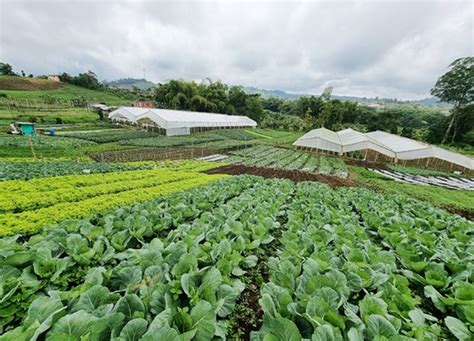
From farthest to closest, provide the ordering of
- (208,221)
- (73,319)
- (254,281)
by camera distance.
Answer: (208,221) → (254,281) → (73,319)

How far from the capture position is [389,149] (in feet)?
93.0

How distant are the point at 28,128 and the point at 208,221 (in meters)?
20.5

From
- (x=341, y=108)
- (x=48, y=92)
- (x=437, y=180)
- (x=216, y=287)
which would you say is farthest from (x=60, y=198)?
(x=48, y=92)

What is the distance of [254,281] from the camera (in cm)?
379

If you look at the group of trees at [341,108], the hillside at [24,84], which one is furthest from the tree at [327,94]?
the hillside at [24,84]

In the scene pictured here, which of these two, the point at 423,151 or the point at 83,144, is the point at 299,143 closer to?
the point at 423,151

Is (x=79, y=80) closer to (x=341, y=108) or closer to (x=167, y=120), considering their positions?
(x=167, y=120)

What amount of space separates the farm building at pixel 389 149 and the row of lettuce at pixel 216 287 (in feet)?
91.1

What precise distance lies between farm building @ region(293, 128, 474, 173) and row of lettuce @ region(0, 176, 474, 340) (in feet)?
91.1

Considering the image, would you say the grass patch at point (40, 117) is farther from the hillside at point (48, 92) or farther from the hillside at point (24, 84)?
the hillside at point (24, 84)

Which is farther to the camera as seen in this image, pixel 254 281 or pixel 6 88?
pixel 6 88

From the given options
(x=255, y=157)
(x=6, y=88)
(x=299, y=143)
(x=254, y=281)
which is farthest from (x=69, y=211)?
(x=6, y=88)

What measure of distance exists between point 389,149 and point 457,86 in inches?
1028

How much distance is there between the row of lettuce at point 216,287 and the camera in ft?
6.44
